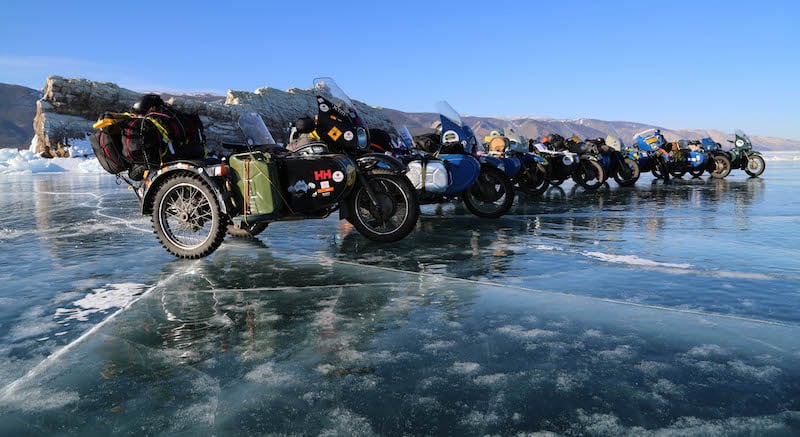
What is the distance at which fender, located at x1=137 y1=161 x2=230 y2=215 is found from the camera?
546 cm

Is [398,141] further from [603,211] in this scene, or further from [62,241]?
[62,241]

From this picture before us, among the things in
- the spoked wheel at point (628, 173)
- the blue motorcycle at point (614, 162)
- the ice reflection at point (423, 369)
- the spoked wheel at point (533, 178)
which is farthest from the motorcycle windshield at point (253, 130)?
the spoked wheel at point (628, 173)

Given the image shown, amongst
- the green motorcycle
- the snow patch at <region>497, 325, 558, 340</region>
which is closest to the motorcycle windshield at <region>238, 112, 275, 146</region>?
the snow patch at <region>497, 325, 558, 340</region>

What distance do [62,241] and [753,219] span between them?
29.4ft

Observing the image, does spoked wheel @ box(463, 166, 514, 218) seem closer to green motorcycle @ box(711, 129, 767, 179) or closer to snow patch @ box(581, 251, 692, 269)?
snow patch @ box(581, 251, 692, 269)

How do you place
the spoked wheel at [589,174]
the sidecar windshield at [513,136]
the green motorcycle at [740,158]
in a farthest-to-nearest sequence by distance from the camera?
the green motorcycle at [740,158]
the spoked wheel at [589,174]
the sidecar windshield at [513,136]

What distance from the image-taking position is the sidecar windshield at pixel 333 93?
6988 millimetres

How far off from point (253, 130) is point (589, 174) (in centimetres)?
1095

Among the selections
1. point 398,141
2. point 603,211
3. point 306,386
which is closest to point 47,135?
point 398,141

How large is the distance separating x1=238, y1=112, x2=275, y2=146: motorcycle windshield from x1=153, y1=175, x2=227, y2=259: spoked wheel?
76 cm

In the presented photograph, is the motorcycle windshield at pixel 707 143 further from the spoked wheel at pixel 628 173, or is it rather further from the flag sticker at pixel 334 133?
the flag sticker at pixel 334 133

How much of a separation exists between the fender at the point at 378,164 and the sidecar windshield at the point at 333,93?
0.88 metres

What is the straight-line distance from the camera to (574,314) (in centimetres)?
339

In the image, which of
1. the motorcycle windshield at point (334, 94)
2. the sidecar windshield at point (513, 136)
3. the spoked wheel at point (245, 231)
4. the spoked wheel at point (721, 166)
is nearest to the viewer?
the spoked wheel at point (245, 231)
